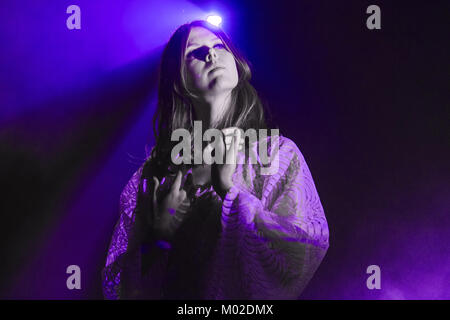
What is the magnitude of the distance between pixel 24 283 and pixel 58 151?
0.61m

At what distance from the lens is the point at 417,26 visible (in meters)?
1.81

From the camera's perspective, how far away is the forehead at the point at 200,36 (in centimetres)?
176

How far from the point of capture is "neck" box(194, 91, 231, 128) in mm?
1745

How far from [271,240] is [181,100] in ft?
2.39


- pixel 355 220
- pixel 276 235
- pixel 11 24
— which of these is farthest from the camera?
pixel 11 24

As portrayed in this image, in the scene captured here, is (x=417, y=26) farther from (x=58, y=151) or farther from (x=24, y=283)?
(x=24, y=283)

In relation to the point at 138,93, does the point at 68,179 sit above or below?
below

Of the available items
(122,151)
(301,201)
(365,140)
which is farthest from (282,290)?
(122,151)

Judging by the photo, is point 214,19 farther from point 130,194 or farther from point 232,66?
point 130,194

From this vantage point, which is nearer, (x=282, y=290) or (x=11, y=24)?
(x=282, y=290)

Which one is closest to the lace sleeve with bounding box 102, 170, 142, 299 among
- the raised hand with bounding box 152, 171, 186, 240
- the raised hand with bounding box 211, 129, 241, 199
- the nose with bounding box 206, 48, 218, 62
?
the raised hand with bounding box 152, 171, 186, 240

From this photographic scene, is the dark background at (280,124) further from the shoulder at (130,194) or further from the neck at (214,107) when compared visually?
the neck at (214,107)

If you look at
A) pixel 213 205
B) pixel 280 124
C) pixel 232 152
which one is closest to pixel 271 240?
pixel 213 205

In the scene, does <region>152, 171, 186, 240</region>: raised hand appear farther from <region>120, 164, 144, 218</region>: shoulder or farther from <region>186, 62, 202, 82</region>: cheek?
<region>186, 62, 202, 82</region>: cheek
